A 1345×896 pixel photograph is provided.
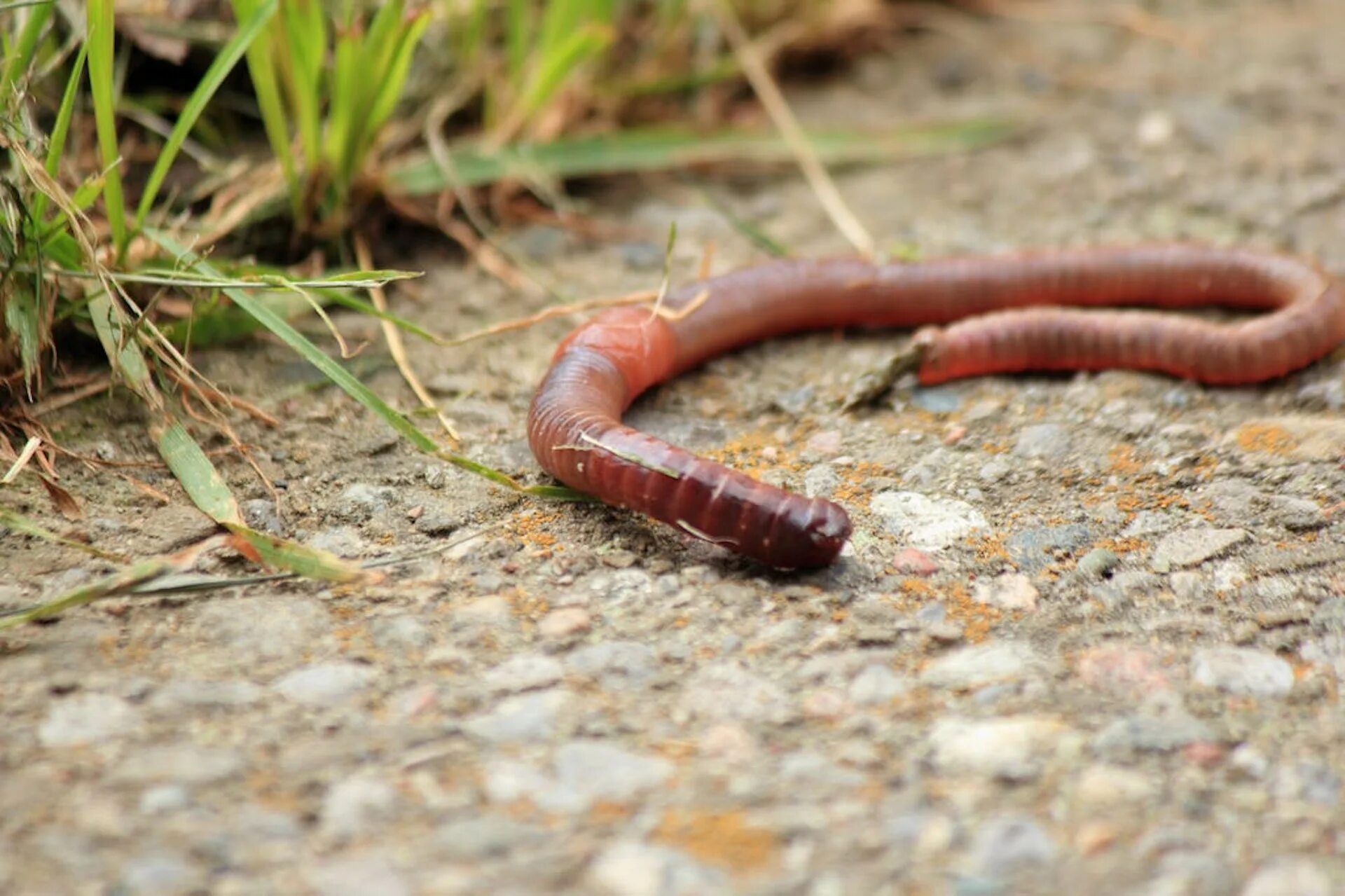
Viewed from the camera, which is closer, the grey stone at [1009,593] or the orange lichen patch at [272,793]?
the orange lichen patch at [272,793]

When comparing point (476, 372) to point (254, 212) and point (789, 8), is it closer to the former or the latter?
point (254, 212)

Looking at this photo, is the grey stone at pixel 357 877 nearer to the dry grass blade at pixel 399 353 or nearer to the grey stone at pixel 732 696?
the grey stone at pixel 732 696

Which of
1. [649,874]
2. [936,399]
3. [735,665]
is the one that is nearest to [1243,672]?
[735,665]

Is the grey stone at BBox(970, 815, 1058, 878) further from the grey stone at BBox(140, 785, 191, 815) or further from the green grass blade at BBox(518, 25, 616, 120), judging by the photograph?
the green grass blade at BBox(518, 25, 616, 120)

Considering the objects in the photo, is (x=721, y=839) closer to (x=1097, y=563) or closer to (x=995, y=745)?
(x=995, y=745)

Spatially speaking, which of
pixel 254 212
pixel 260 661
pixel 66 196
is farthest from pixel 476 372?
pixel 260 661

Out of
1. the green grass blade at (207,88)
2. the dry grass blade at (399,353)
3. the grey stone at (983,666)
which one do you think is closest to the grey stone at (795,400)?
the dry grass blade at (399,353)
